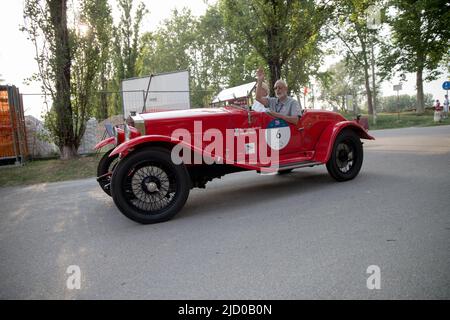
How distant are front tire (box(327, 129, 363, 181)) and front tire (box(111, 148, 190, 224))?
99.8 inches

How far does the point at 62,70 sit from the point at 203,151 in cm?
728

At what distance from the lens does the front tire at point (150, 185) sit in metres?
3.60

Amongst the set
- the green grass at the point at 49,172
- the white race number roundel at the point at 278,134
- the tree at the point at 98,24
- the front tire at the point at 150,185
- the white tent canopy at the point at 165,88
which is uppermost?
the tree at the point at 98,24

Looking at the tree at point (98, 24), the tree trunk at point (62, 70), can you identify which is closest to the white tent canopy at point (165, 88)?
the tree at point (98, 24)

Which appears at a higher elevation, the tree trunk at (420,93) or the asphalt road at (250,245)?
the tree trunk at (420,93)

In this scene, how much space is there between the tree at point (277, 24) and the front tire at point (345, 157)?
7638 millimetres

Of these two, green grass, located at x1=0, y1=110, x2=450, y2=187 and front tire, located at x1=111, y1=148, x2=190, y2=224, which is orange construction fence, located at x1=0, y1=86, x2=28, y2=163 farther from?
front tire, located at x1=111, y1=148, x2=190, y2=224

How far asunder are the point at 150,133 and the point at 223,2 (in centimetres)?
1090

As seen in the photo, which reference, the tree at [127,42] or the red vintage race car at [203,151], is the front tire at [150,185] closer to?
the red vintage race car at [203,151]

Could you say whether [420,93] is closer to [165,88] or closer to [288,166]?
[165,88]

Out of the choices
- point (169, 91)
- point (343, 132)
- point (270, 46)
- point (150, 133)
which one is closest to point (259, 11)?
point (270, 46)

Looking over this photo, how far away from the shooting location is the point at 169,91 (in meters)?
12.9

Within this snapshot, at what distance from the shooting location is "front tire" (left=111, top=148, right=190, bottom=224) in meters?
3.60

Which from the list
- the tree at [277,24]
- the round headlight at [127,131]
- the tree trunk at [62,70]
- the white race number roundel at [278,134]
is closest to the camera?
the round headlight at [127,131]
